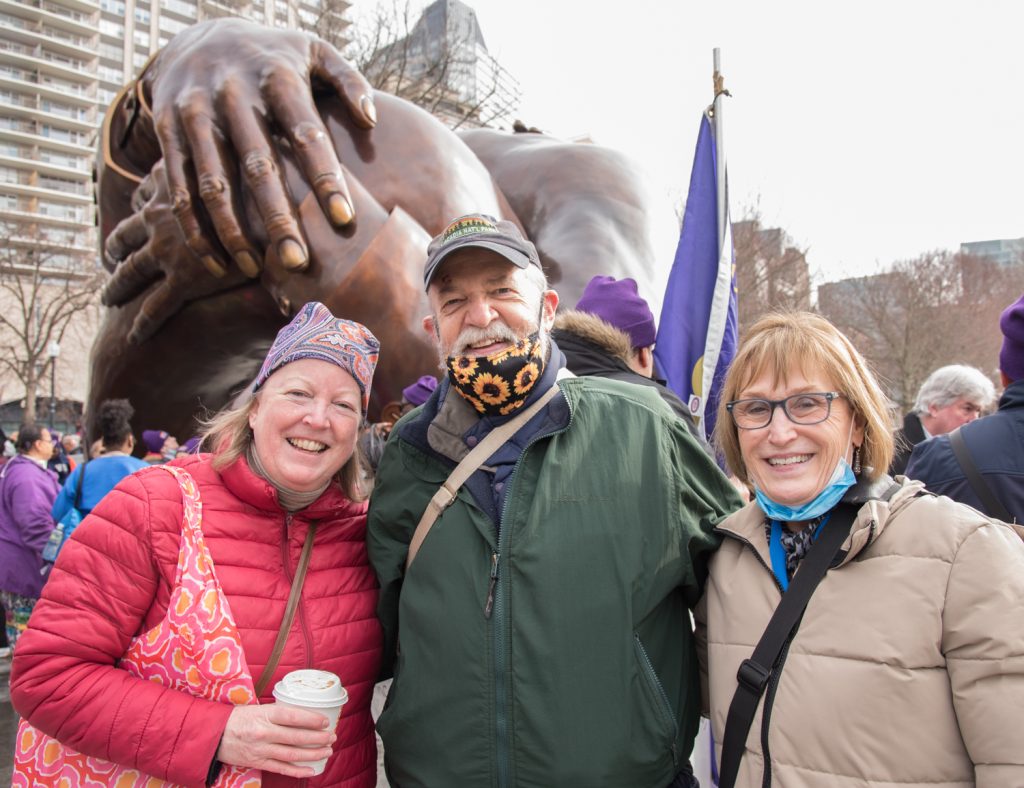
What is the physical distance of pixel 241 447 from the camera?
2.06 meters

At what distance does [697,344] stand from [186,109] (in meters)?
3.56

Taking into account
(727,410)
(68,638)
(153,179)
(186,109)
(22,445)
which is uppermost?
(186,109)

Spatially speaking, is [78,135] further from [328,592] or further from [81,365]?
[328,592]

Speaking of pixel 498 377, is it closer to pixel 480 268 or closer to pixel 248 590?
pixel 480 268

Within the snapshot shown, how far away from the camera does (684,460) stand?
6.31ft

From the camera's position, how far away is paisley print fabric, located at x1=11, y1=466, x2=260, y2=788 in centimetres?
177

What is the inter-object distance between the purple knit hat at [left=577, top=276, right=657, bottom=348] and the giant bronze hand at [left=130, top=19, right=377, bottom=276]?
207cm

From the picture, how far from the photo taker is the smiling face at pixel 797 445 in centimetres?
167

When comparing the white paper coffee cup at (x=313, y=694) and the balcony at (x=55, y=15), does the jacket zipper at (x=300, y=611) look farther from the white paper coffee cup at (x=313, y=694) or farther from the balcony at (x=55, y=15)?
the balcony at (x=55, y=15)

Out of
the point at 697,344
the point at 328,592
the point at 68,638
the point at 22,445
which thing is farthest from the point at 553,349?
the point at 22,445

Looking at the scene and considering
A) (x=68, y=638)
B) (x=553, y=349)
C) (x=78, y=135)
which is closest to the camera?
(x=68, y=638)

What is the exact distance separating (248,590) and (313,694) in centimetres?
36

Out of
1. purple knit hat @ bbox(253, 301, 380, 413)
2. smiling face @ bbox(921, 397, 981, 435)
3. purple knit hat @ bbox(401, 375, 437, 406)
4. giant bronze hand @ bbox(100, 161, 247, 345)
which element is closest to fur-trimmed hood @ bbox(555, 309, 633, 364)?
purple knit hat @ bbox(253, 301, 380, 413)

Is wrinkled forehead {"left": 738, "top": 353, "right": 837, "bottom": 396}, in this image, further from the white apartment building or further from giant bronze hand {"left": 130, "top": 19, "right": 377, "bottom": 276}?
the white apartment building
